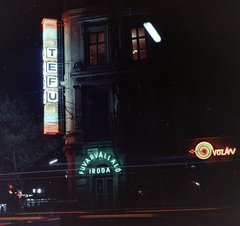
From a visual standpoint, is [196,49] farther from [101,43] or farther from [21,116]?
[21,116]

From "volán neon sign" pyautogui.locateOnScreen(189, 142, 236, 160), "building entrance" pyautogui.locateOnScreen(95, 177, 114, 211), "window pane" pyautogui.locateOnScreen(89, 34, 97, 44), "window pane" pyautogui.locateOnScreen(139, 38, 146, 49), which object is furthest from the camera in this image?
"window pane" pyautogui.locateOnScreen(89, 34, 97, 44)

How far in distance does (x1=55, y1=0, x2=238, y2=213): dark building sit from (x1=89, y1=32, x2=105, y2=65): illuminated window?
0.07 meters

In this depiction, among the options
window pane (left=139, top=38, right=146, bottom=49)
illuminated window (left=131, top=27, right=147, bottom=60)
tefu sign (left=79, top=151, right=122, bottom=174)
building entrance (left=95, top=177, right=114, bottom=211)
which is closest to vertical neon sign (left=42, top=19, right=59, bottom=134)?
tefu sign (left=79, top=151, right=122, bottom=174)

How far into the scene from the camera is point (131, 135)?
21.0m

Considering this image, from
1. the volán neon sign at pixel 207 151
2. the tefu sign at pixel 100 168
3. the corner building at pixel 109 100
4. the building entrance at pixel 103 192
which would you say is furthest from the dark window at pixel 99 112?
the volán neon sign at pixel 207 151

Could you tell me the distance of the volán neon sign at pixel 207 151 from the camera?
20.0 m

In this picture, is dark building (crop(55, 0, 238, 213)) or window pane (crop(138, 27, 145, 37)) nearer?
dark building (crop(55, 0, 238, 213))

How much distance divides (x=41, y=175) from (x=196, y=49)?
17.7 meters

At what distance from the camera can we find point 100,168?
20922 millimetres

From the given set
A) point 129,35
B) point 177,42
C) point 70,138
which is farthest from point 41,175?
point 177,42

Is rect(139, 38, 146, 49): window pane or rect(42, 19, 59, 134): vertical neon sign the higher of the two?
rect(139, 38, 146, 49): window pane

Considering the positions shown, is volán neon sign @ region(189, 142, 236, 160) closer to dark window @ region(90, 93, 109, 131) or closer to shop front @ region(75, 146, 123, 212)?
shop front @ region(75, 146, 123, 212)

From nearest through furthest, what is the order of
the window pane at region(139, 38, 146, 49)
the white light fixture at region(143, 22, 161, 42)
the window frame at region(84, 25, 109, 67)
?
1. the white light fixture at region(143, 22, 161, 42)
2. the window pane at region(139, 38, 146, 49)
3. the window frame at region(84, 25, 109, 67)

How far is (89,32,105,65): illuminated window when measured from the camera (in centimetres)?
2275
